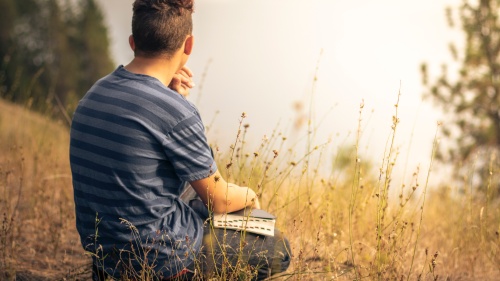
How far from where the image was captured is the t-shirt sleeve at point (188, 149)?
2273mm

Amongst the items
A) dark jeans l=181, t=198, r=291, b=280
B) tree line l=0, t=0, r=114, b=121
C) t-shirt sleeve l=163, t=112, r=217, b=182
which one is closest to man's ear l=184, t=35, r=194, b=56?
t-shirt sleeve l=163, t=112, r=217, b=182

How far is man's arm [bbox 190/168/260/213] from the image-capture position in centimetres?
236

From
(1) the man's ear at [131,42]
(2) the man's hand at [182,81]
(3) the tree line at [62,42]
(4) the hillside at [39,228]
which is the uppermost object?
(3) the tree line at [62,42]

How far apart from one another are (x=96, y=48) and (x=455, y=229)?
33885mm

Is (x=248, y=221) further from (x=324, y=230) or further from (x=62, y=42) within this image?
(x=62, y=42)

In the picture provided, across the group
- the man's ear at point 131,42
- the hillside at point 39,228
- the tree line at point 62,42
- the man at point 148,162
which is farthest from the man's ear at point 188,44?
the tree line at point 62,42

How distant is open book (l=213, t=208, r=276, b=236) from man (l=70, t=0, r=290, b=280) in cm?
6

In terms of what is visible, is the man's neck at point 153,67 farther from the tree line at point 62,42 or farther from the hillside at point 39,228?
the tree line at point 62,42

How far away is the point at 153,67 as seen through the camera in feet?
7.81

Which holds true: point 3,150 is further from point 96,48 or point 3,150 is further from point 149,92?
point 96,48

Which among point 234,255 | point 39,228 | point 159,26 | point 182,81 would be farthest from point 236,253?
point 39,228

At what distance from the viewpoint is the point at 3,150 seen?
7.64 meters

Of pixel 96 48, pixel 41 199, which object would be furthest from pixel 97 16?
pixel 41 199

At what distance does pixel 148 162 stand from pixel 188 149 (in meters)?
0.18
